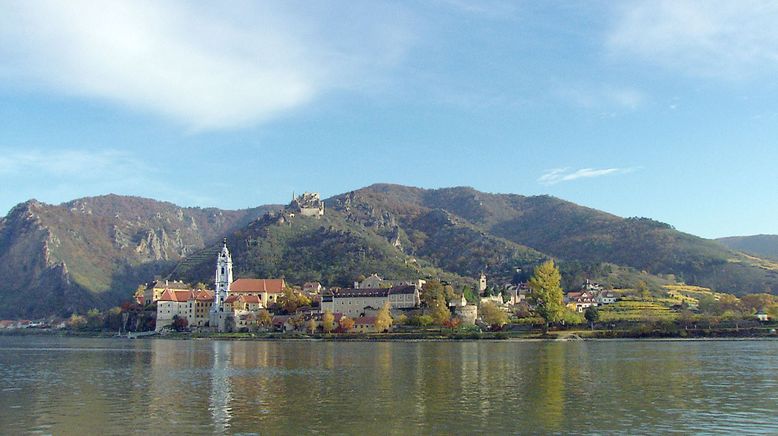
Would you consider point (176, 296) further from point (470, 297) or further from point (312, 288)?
point (470, 297)

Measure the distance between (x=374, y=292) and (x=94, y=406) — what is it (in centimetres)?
9823

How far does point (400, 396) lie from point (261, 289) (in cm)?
11791

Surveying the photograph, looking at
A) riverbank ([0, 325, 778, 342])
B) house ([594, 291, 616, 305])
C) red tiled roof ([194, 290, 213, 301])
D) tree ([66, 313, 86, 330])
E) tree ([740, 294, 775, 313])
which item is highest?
red tiled roof ([194, 290, 213, 301])

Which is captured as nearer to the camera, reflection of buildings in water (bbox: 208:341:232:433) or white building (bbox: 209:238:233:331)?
reflection of buildings in water (bbox: 208:341:232:433)

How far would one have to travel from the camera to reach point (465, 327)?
110m

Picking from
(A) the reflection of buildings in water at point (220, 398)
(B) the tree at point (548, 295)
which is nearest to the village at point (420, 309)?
(B) the tree at point (548, 295)

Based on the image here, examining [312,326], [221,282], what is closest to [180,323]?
[221,282]

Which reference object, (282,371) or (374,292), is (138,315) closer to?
(374,292)

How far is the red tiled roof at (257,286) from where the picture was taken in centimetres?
14962

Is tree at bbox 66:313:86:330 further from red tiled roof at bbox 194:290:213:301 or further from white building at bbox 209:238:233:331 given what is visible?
white building at bbox 209:238:233:331

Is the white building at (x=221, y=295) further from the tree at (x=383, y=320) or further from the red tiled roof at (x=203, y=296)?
the tree at (x=383, y=320)

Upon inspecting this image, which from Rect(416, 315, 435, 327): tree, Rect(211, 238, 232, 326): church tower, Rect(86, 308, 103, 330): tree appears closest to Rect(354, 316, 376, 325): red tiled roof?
Rect(416, 315, 435, 327): tree

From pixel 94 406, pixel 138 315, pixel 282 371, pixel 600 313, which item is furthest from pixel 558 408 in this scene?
pixel 138 315

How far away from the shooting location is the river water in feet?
88.3
